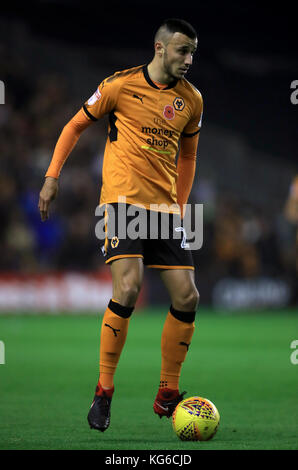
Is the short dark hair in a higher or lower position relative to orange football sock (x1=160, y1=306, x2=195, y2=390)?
higher

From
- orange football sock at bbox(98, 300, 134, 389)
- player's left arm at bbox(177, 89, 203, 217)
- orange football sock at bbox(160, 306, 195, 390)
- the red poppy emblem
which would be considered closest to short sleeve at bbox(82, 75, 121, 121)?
the red poppy emblem

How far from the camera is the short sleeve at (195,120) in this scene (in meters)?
5.29

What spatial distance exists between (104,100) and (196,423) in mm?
1984

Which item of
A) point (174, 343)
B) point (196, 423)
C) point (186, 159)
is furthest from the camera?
point (186, 159)

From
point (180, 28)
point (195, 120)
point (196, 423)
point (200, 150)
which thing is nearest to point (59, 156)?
point (195, 120)

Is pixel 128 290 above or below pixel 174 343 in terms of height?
above

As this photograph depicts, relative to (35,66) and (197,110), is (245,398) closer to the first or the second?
(197,110)

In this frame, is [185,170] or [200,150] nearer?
[185,170]

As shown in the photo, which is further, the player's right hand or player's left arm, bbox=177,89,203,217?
player's left arm, bbox=177,89,203,217

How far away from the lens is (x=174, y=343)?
201 inches

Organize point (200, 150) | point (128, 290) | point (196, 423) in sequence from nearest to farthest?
1. point (196, 423)
2. point (128, 290)
3. point (200, 150)

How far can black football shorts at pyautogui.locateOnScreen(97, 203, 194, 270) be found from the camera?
4910mm

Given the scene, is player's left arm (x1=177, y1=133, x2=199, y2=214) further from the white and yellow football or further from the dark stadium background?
the dark stadium background

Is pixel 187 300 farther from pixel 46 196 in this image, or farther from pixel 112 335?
pixel 46 196
